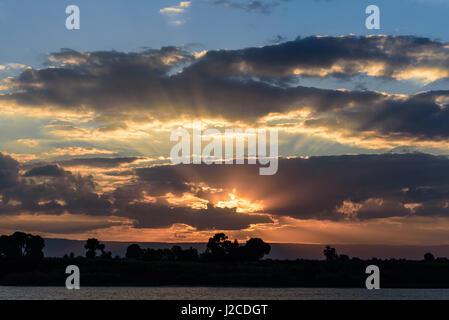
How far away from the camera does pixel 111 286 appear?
19938 centimetres

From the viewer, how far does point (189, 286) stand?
196875 millimetres
